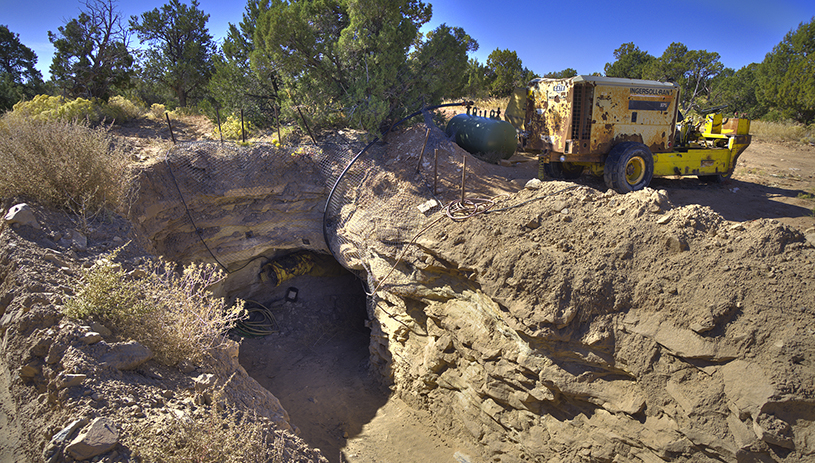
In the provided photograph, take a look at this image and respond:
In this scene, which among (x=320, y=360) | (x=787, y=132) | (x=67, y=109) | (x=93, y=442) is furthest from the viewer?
(x=787, y=132)

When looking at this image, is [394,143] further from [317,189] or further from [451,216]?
[451,216]

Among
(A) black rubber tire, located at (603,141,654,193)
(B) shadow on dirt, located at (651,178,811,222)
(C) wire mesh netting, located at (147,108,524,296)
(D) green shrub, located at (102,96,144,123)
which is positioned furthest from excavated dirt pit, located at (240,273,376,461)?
(B) shadow on dirt, located at (651,178,811,222)

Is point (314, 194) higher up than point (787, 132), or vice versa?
point (787, 132)

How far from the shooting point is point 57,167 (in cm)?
519

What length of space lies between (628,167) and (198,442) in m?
8.52

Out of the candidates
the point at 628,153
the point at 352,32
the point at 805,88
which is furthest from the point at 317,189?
the point at 805,88

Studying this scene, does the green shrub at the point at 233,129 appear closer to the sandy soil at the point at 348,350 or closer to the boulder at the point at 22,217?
the sandy soil at the point at 348,350

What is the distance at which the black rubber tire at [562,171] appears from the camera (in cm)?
948

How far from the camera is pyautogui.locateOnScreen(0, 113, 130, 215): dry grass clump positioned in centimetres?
505

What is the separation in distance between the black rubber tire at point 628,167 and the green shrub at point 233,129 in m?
7.96

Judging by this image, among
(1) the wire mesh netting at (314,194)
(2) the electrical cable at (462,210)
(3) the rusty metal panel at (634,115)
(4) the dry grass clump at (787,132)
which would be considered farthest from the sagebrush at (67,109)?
(4) the dry grass clump at (787,132)

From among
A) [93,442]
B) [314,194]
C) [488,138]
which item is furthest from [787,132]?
[93,442]

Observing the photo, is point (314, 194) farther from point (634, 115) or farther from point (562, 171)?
point (634, 115)

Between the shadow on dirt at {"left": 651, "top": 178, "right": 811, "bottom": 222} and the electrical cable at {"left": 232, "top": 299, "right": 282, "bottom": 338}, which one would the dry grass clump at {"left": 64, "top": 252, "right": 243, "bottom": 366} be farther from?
the shadow on dirt at {"left": 651, "top": 178, "right": 811, "bottom": 222}
